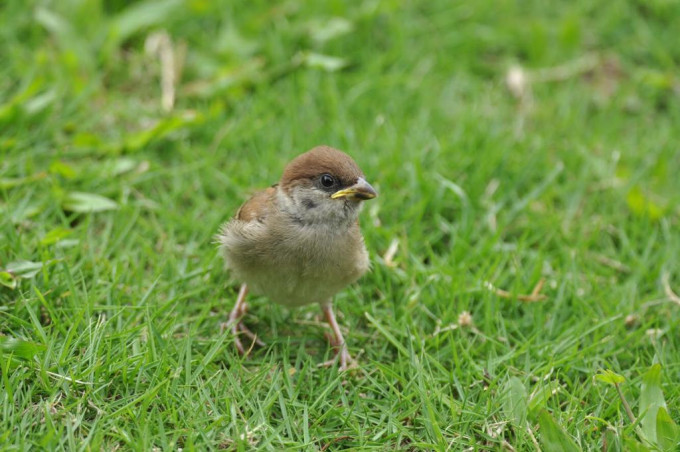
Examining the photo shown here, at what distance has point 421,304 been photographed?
473cm

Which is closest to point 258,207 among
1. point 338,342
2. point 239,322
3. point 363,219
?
point 239,322

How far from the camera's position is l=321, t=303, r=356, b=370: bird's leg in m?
4.28

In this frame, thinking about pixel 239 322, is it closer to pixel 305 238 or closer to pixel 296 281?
pixel 296 281

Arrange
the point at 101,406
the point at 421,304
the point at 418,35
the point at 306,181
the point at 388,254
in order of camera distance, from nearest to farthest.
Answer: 1. the point at 101,406
2. the point at 306,181
3. the point at 421,304
4. the point at 388,254
5. the point at 418,35

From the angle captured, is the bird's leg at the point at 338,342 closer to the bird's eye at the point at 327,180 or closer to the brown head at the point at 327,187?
the brown head at the point at 327,187

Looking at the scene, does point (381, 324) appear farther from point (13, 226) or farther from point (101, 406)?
point (13, 226)

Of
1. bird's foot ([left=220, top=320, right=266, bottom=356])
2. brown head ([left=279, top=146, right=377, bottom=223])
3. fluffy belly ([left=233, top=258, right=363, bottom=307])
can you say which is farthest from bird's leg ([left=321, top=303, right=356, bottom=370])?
brown head ([left=279, top=146, right=377, bottom=223])

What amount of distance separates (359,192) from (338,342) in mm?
880

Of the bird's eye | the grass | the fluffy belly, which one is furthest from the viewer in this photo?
the bird's eye

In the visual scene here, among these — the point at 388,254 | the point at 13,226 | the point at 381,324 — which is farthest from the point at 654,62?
the point at 13,226

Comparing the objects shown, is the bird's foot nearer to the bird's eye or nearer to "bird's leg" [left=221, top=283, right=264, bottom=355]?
"bird's leg" [left=221, top=283, right=264, bottom=355]

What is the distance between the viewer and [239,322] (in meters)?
4.50

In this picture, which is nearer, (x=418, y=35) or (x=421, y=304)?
(x=421, y=304)

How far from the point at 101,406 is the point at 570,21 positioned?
18.7ft
